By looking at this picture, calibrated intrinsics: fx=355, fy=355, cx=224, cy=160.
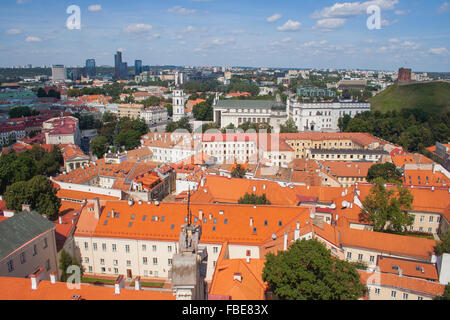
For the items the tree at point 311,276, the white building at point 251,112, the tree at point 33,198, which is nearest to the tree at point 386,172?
the tree at point 311,276

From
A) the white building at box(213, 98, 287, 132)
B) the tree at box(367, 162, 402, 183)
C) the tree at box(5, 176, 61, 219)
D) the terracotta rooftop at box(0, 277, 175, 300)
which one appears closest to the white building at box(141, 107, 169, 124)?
the white building at box(213, 98, 287, 132)

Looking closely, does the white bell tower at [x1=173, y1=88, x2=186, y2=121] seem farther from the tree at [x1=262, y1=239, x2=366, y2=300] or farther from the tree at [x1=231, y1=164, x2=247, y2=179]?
the tree at [x1=262, y1=239, x2=366, y2=300]

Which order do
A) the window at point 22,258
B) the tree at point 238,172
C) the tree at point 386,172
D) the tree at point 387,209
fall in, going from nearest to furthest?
the window at point 22,258 < the tree at point 387,209 < the tree at point 386,172 < the tree at point 238,172

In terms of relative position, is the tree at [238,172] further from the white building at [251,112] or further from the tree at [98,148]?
the white building at [251,112]

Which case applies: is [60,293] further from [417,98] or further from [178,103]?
[417,98]
